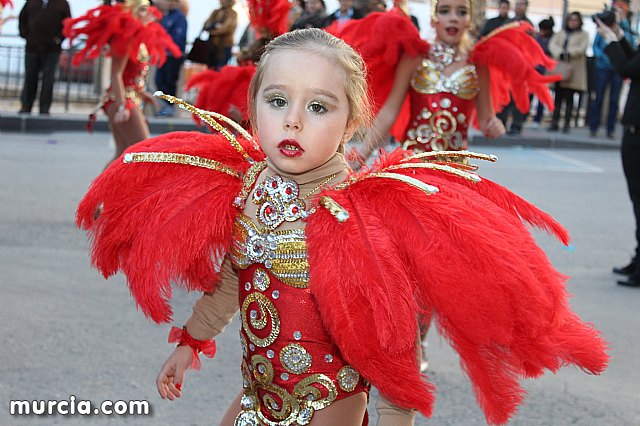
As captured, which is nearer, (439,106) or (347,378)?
(347,378)

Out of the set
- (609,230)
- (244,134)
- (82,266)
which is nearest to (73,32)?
(82,266)

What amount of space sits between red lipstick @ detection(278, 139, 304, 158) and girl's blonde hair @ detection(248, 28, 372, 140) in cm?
22

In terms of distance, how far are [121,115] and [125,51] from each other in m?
0.54

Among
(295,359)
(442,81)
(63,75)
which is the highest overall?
(442,81)

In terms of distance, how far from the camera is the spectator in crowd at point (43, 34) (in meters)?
14.8

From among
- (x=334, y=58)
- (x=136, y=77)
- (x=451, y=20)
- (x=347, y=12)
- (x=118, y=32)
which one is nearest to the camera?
(x=334, y=58)

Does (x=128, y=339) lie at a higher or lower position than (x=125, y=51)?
lower

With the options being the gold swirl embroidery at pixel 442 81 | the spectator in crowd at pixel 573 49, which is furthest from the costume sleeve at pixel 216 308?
the spectator in crowd at pixel 573 49

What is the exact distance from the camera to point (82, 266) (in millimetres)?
6918

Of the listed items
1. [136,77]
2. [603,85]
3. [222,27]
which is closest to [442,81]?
[136,77]

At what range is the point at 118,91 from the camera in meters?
8.29

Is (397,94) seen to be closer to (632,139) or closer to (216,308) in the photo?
(216,308)

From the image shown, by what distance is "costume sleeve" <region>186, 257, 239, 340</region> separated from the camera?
2947mm

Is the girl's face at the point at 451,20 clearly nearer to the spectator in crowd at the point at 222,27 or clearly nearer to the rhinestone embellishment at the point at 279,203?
the rhinestone embellishment at the point at 279,203
